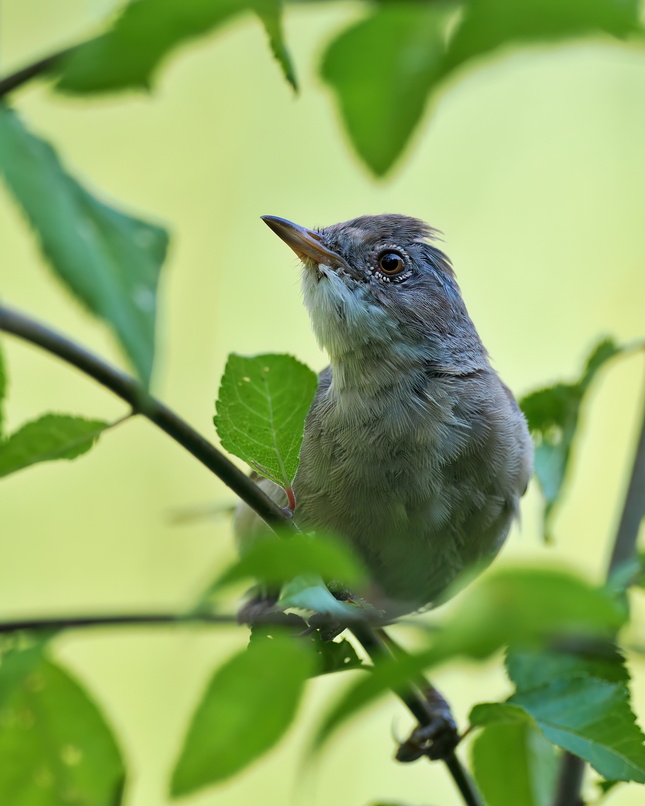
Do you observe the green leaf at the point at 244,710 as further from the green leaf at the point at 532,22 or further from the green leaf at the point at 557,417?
the green leaf at the point at 557,417

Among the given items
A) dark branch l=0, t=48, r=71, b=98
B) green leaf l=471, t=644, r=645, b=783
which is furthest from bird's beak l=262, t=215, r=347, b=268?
dark branch l=0, t=48, r=71, b=98

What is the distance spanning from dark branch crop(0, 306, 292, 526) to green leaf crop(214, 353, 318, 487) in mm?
196

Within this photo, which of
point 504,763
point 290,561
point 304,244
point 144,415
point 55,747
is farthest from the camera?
point 304,244

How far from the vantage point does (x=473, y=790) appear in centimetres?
183

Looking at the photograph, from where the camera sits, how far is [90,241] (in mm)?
834

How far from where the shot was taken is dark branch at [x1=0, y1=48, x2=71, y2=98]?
2.79 ft

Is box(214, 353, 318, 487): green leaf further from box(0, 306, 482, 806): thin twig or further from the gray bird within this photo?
the gray bird

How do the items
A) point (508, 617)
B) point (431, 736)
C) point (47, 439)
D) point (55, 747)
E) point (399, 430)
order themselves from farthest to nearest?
point (399, 430) < point (431, 736) < point (47, 439) < point (55, 747) < point (508, 617)

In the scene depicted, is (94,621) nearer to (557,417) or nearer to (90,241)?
(90,241)

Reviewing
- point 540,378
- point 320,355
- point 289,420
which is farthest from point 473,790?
point 540,378

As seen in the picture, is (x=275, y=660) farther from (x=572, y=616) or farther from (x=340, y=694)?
(x=572, y=616)

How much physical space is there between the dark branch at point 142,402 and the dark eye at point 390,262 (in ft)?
8.76

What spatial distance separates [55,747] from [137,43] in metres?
0.82

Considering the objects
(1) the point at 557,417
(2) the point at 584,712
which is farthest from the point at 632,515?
(2) the point at 584,712
